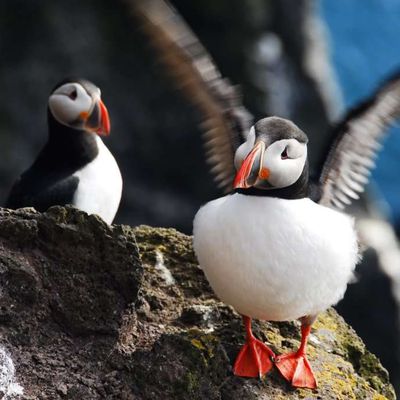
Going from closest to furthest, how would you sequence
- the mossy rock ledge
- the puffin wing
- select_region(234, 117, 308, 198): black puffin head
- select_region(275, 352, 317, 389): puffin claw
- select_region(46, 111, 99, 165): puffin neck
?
the mossy rock ledge < select_region(234, 117, 308, 198): black puffin head < select_region(275, 352, 317, 389): puffin claw < the puffin wing < select_region(46, 111, 99, 165): puffin neck

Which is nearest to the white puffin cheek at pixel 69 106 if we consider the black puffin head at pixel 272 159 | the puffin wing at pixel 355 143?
the puffin wing at pixel 355 143

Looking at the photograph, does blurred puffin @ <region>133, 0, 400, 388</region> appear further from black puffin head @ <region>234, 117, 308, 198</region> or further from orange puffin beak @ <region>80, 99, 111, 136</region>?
orange puffin beak @ <region>80, 99, 111, 136</region>

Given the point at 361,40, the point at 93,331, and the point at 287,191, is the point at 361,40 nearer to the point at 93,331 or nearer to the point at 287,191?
the point at 287,191

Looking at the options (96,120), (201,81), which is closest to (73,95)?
(96,120)

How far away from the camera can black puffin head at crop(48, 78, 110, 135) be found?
5.79 m

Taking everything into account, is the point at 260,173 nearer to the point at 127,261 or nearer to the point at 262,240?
the point at 262,240

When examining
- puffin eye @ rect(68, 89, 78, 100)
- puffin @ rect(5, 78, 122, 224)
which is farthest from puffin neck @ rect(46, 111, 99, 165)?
puffin eye @ rect(68, 89, 78, 100)

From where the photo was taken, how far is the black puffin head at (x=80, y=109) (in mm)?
5789

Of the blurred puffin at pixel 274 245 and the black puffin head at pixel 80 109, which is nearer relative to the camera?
the blurred puffin at pixel 274 245

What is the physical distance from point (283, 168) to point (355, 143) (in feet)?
2.98

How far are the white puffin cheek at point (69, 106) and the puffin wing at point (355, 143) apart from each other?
1.59 metres

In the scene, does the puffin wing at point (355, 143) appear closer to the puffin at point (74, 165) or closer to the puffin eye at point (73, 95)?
the puffin at point (74, 165)

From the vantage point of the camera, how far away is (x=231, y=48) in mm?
11094

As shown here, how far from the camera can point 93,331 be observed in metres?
3.81
